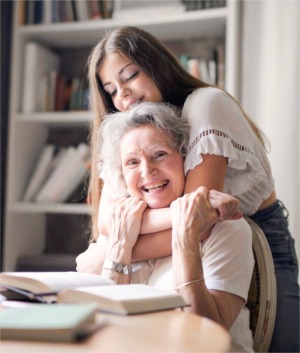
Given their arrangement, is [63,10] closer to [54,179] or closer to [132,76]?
[54,179]

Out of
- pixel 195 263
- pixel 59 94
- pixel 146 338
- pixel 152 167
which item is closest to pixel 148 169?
pixel 152 167

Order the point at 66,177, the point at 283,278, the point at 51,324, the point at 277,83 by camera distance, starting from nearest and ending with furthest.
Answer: the point at 51,324 < the point at 283,278 < the point at 277,83 < the point at 66,177

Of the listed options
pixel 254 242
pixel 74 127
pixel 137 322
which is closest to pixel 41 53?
pixel 74 127

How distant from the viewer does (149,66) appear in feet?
5.95

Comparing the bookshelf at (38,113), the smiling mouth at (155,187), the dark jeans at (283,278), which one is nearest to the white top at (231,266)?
the smiling mouth at (155,187)

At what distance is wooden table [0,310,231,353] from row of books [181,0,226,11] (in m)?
2.11

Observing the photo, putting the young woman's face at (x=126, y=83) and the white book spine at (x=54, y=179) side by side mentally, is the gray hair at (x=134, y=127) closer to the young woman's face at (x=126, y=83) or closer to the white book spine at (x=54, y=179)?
the young woman's face at (x=126, y=83)

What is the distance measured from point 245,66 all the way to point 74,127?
107 cm

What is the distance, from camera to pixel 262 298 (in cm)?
149

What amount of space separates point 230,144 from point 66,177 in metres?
1.61

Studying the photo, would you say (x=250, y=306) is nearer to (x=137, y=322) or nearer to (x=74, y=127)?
(x=137, y=322)

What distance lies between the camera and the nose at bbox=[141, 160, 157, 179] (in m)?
1.50

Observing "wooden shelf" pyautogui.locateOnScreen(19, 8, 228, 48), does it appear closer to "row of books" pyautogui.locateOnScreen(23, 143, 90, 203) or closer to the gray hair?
"row of books" pyautogui.locateOnScreen(23, 143, 90, 203)

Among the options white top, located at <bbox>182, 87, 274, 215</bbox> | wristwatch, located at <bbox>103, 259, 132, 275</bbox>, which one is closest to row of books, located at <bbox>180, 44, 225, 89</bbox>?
white top, located at <bbox>182, 87, 274, 215</bbox>
